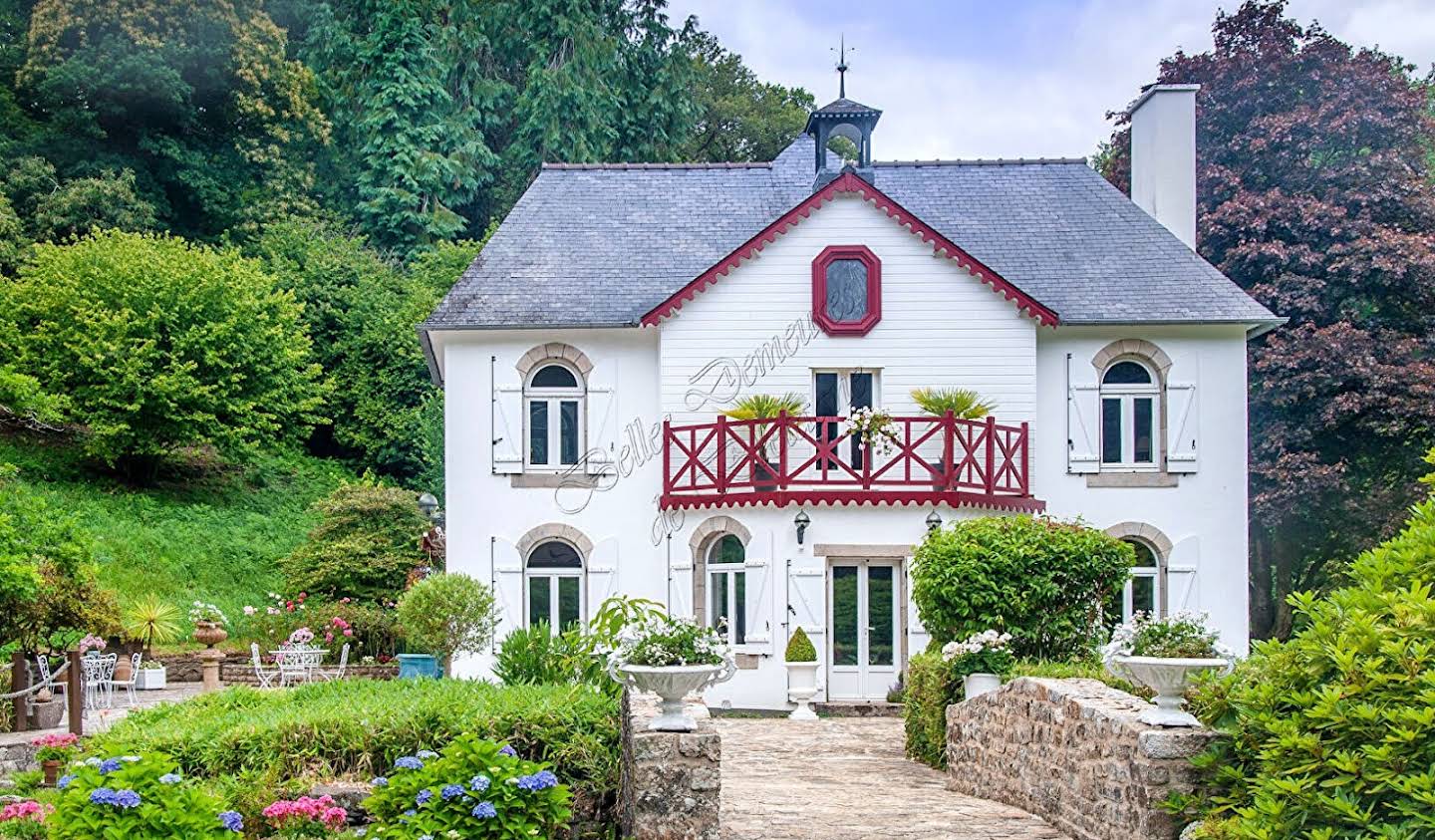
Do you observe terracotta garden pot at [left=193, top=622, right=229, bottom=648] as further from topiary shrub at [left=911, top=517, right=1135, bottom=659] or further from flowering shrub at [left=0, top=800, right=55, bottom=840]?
flowering shrub at [left=0, top=800, right=55, bottom=840]

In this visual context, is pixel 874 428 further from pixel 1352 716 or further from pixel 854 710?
pixel 1352 716

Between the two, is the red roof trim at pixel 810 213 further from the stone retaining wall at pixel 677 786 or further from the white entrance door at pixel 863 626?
the stone retaining wall at pixel 677 786

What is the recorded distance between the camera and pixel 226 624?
78.0 feet

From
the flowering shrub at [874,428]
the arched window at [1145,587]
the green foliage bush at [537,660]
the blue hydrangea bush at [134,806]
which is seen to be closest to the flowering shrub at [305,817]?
the blue hydrangea bush at [134,806]

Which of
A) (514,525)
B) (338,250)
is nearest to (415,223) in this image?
(338,250)

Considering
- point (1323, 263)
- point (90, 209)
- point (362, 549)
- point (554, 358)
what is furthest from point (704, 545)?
point (90, 209)

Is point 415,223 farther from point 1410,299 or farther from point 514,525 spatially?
point 1410,299

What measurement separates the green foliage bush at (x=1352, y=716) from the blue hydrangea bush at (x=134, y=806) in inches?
198

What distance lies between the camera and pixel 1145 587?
71.0 feet

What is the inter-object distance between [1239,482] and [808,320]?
614cm

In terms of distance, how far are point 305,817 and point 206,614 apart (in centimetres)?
1424

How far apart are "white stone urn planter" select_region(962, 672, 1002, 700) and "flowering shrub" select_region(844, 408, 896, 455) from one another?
643 cm

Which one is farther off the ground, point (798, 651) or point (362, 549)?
point (362, 549)

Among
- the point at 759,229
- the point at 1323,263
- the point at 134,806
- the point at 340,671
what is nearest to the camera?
the point at 134,806
